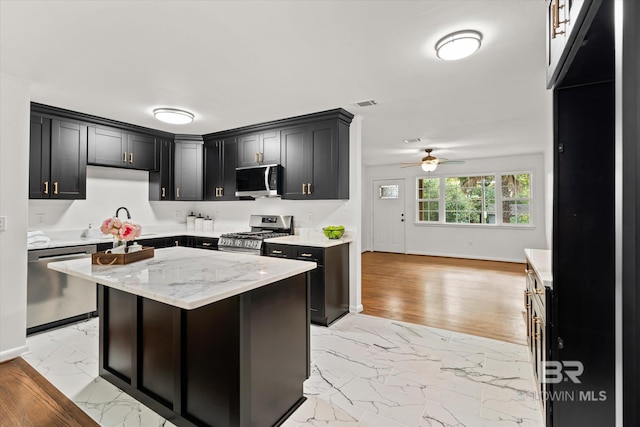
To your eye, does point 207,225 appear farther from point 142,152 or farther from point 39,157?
point 39,157

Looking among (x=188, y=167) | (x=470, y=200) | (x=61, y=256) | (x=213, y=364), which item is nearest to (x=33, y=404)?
(x=213, y=364)

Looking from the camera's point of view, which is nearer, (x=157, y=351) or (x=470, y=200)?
(x=157, y=351)

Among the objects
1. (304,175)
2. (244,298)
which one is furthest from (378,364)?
(304,175)

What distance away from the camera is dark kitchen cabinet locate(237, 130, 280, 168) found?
13.8 feet

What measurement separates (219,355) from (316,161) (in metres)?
2.62

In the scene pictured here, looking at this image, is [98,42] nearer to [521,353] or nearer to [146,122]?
[146,122]

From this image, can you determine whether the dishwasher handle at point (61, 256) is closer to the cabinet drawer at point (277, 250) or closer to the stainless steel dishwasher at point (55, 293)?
the stainless steel dishwasher at point (55, 293)

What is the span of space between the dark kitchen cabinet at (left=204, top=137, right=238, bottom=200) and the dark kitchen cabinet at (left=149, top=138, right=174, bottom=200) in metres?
0.51

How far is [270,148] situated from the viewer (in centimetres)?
425

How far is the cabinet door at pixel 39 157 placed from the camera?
11.1ft

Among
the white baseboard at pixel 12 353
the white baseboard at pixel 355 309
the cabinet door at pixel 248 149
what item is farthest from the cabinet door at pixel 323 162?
the white baseboard at pixel 12 353

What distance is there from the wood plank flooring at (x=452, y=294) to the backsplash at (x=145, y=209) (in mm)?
1308

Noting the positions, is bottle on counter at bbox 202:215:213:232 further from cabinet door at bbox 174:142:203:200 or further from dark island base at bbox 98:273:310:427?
dark island base at bbox 98:273:310:427

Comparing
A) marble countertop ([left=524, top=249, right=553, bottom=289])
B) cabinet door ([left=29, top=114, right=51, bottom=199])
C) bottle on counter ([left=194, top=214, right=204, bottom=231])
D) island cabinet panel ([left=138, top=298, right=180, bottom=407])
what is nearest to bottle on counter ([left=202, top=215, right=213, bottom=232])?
bottle on counter ([left=194, top=214, right=204, bottom=231])
